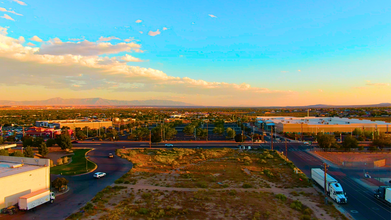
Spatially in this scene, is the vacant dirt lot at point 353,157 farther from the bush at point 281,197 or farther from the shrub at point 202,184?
the shrub at point 202,184

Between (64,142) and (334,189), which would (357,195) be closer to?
(334,189)

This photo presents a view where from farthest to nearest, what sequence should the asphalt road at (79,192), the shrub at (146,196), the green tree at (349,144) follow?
the green tree at (349,144)
the shrub at (146,196)
the asphalt road at (79,192)

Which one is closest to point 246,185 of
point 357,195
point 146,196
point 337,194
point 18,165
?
point 337,194

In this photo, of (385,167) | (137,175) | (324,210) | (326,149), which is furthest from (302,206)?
(326,149)

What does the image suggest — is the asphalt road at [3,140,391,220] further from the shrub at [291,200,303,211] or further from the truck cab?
the shrub at [291,200,303,211]

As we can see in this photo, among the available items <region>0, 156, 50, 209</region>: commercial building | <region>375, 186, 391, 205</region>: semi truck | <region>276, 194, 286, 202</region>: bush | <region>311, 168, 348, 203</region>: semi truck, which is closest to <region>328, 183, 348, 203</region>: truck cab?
<region>311, 168, 348, 203</region>: semi truck

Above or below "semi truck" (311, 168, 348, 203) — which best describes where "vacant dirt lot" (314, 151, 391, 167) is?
below

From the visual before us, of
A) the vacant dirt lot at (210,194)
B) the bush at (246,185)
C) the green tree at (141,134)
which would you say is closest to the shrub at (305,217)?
the vacant dirt lot at (210,194)
